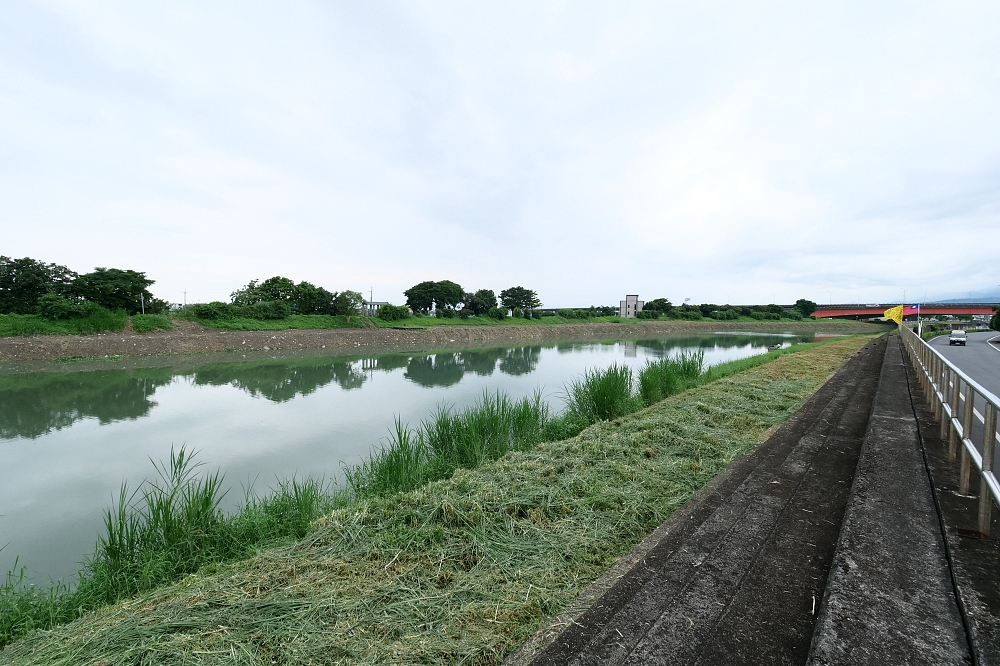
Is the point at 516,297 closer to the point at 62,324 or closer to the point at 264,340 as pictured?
the point at 264,340

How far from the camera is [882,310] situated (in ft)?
214

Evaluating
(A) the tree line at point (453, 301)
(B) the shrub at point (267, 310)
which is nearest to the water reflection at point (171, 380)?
(B) the shrub at point (267, 310)

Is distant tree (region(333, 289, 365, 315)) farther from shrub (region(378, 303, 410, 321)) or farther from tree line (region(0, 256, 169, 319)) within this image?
tree line (region(0, 256, 169, 319))

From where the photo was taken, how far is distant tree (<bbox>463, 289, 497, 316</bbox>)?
4806 centimetres

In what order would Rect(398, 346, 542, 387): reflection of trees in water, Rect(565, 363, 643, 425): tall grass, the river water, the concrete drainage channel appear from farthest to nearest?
Rect(398, 346, 542, 387): reflection of trees in water
Rect(565, 363, 643, 425): tall grass
the river water
the concrete drainage channel

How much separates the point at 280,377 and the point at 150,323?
1398cm

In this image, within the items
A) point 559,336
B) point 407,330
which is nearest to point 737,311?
point 559,336

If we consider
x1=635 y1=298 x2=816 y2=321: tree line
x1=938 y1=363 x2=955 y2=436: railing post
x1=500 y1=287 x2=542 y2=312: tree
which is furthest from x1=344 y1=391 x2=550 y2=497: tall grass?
x1=635 y1=298 x2=816 y2=321: tree line

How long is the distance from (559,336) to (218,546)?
3865 cm

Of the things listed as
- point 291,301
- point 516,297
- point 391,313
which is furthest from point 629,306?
point 291,301

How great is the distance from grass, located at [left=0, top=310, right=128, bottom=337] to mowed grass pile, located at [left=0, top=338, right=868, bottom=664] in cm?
2409

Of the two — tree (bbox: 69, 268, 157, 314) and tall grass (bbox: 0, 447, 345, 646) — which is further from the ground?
tree (bbox: 69, 268, 157, 314)

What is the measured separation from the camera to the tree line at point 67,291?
21.0 metres

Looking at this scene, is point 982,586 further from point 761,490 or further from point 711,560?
point 761,490
